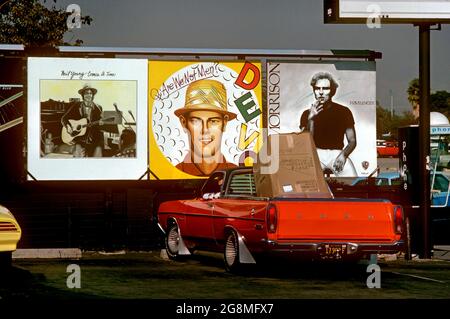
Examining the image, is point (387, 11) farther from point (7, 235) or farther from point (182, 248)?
point (7, 235)

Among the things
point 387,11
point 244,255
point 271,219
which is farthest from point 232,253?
point 387,11

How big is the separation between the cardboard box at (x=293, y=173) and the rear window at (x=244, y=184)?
0.47 meters

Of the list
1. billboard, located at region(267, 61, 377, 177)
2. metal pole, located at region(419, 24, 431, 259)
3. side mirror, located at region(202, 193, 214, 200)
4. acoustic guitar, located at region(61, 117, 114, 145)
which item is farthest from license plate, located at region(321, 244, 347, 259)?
acoustic guitar, located at region(61, 117, 114, 145)

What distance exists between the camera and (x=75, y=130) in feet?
69.8

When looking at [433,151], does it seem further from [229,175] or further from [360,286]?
[360,286]

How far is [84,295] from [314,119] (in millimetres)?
10358

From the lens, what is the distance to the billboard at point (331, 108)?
22.0 m

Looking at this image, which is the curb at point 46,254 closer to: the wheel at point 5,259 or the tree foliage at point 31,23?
the wheel at point 5,259

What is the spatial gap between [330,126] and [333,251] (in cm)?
761

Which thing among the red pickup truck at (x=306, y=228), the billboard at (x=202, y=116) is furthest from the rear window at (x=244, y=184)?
the billboard at (x=202, y=116)

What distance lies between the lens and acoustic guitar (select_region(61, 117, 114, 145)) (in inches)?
835

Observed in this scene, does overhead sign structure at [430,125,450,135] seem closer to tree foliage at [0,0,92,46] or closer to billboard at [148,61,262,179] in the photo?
billboard at [148,61,262,179]

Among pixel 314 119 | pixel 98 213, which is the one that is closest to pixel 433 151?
pixel 314 119
